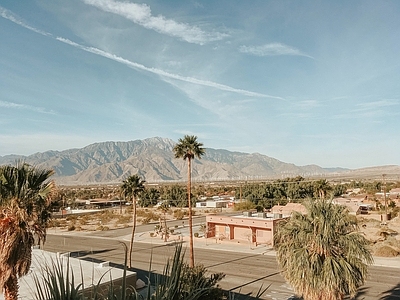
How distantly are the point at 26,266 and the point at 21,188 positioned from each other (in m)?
2.49

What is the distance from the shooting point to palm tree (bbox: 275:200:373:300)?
1380 centimetres

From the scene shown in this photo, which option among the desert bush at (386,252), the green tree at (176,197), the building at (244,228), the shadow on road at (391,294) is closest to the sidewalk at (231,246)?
the desert bush at (386,252)

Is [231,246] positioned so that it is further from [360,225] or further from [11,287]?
[11,287]

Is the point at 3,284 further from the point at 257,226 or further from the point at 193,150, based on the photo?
the point at 257,226

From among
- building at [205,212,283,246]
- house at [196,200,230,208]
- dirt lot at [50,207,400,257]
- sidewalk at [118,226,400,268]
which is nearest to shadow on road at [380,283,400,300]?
sidewalk at [118,226,400,268]

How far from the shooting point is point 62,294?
125 inches

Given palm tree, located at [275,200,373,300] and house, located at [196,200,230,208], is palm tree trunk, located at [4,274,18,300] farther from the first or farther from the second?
house, located at [196,200,230,208]

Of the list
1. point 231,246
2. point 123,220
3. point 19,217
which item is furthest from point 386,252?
point 123,220

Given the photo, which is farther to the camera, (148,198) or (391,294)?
(148,198)

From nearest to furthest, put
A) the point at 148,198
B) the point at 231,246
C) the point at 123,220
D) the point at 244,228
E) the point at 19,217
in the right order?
the point at 19,217 < the point at 231,246 < the point at 244,228 < the point at 123,220 < the point at 148,198

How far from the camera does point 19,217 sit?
10.8 meters

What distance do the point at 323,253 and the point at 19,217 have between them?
11.5 meters

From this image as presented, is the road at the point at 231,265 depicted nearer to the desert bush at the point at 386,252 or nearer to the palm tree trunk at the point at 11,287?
the desert bush at the point at 386,252

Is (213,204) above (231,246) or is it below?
above
